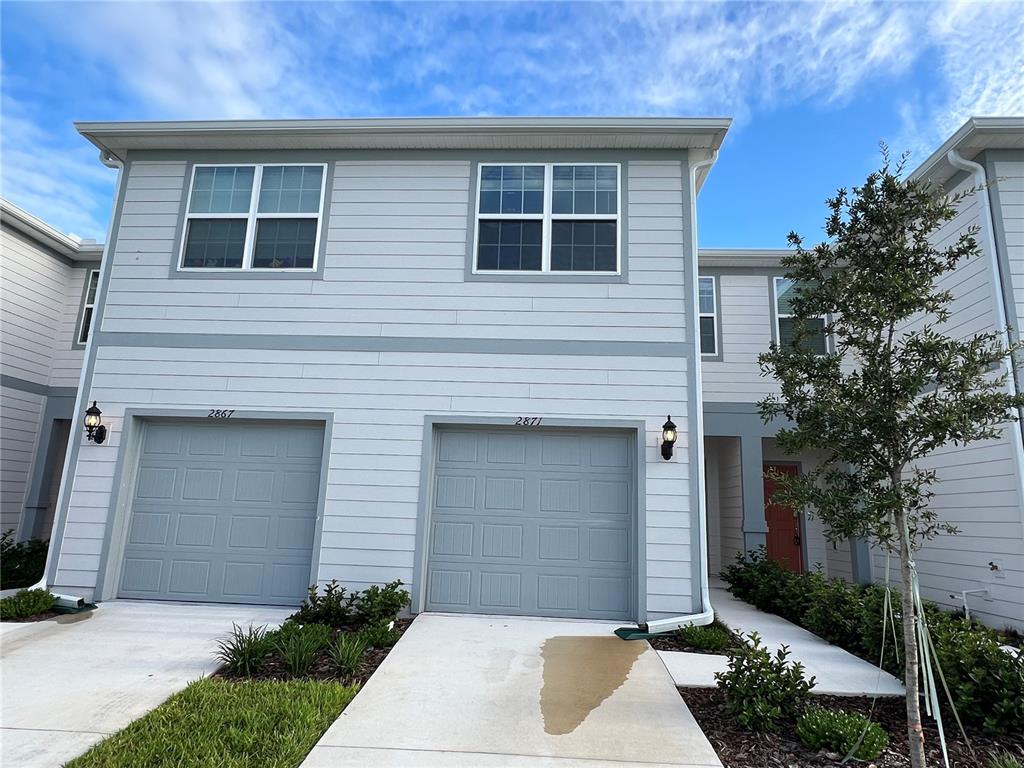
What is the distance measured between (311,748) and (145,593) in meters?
4.63

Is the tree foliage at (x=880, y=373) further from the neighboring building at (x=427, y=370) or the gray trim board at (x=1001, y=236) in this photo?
the gray trim board at (x=1001, y=236)

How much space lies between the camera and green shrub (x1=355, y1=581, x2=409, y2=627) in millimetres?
5812

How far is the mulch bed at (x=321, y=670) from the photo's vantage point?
14.6 ft

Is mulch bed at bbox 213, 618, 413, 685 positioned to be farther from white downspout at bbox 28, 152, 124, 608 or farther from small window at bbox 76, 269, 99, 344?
small window at bbox 76, 269, 99, 344

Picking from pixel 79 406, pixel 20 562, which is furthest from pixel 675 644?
pixel 20 562

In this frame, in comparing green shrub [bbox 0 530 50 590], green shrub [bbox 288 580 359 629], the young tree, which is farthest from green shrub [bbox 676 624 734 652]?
green shrub [bbox 0 530 50 590]

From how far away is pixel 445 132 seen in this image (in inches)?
281

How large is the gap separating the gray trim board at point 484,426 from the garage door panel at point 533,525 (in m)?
0.12

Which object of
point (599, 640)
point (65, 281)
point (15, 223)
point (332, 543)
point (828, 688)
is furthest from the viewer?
point (65, 281)

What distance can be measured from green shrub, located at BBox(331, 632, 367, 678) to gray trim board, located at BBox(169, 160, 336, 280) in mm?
4356

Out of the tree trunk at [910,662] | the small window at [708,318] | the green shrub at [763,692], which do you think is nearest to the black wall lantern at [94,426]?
the green shrub at [763,692]

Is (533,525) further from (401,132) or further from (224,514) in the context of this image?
(401,132)

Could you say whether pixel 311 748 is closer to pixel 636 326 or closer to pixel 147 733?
pixel 147 733

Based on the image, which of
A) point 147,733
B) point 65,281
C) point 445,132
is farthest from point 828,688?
point 65,281
